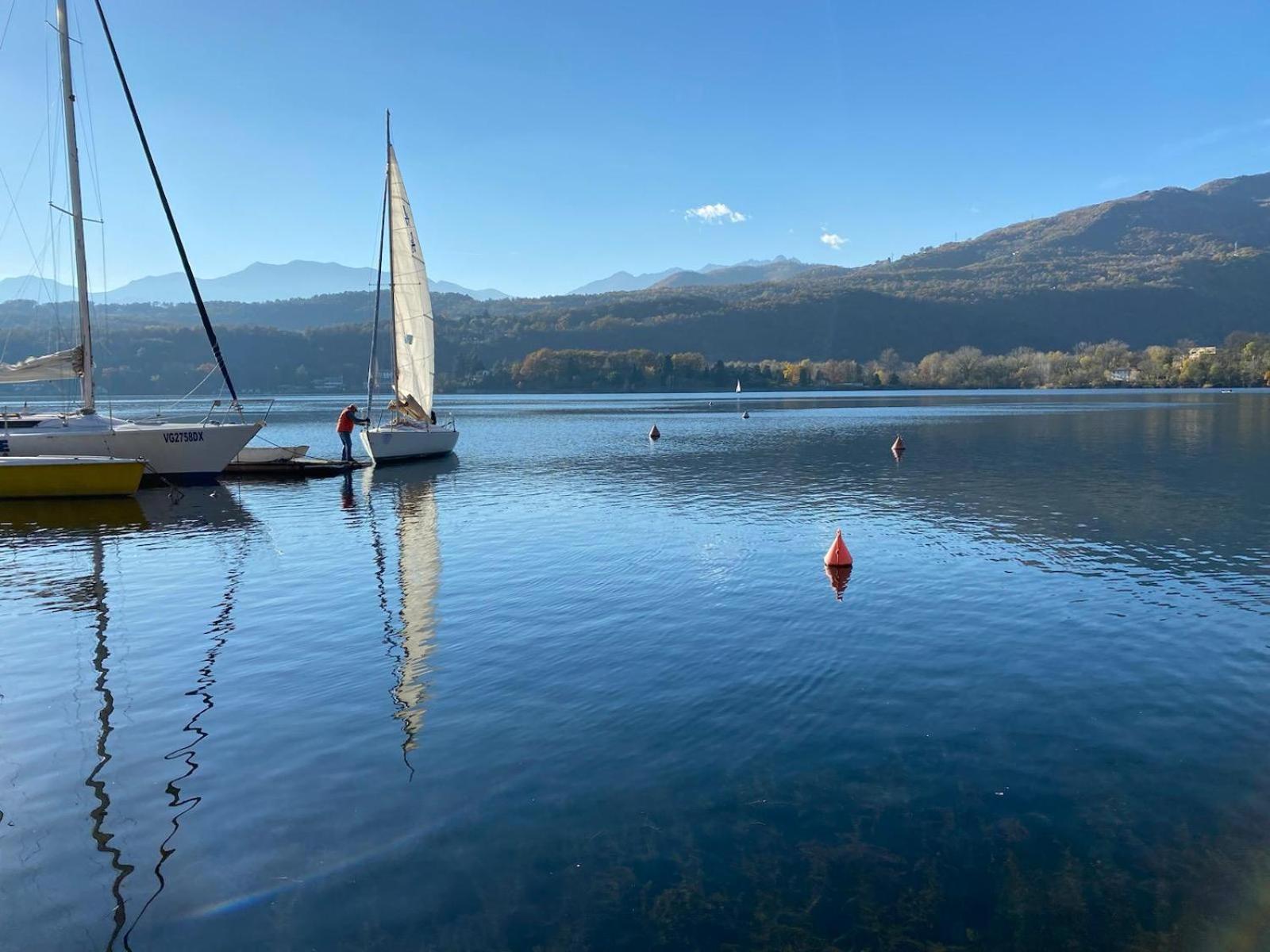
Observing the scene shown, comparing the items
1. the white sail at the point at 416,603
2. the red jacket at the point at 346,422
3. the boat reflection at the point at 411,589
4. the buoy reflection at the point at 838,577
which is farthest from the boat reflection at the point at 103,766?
the red jacket at the point at 346,422

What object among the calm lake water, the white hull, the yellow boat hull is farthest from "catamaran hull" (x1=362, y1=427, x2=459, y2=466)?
the calm lake water

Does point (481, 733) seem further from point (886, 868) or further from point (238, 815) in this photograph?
point (886, 868)

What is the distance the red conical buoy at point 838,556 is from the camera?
18.9m

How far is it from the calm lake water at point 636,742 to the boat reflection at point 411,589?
0.33 feet

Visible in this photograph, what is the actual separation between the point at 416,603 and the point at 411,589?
1181 mm

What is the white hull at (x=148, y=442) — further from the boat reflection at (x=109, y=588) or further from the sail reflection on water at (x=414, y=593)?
the sail reflection on water at (x=414, y=593)

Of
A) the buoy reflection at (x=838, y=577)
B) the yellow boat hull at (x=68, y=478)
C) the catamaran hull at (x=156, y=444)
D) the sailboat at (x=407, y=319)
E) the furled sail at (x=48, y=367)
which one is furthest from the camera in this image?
the sailboat at (x=407, y=319)

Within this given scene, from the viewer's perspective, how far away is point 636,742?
966cm

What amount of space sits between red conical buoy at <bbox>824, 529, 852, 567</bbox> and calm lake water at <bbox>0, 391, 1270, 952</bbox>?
0.35 m

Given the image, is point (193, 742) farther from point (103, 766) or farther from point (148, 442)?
point (148, 442)

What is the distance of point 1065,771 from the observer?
29.3 ft

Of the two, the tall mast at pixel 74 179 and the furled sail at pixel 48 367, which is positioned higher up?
the tall mast at pixel 74 179

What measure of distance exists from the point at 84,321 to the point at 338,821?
29352mm

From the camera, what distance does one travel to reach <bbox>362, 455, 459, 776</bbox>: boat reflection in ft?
35.7
